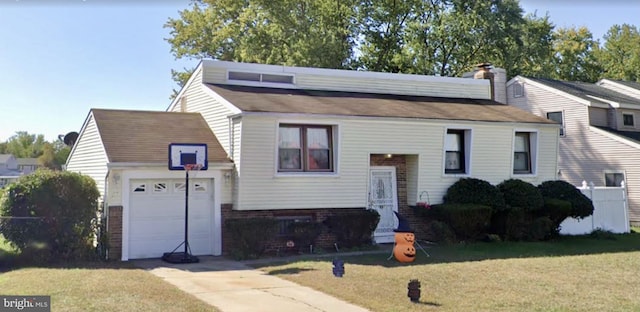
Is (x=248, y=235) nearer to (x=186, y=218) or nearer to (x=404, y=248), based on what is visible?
(x=186, y=218)

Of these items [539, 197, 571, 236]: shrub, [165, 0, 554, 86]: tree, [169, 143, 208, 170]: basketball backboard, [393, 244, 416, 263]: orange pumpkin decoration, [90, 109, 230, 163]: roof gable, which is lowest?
[393, 244, 416, 263]: orange pumpkin decoration

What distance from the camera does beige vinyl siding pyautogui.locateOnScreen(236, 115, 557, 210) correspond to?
15141mm

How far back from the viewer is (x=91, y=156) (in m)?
16.5

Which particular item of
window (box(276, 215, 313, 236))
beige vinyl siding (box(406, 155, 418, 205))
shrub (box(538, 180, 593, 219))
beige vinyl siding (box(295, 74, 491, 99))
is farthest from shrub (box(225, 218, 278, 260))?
shrub (box(538, 180, 593, 219))

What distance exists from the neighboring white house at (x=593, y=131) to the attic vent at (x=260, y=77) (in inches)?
566

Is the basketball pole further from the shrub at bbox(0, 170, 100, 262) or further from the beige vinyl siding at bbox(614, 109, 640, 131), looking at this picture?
the beige vinyl siding at bbox(614, 109, 640, 131)

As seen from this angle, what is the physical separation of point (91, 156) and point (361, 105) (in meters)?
7.88

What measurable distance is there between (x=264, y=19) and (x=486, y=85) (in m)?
16.1

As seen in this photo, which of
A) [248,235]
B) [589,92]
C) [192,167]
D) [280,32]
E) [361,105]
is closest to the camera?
[192,167]

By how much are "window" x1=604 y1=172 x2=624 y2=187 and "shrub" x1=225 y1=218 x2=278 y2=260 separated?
56.1 ft

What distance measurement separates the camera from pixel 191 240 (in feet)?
49.5

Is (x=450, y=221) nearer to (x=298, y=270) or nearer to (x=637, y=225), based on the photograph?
(x=298, y=270)

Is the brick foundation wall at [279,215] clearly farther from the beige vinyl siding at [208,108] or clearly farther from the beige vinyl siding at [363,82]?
the beige vinyl siding at [363,82]

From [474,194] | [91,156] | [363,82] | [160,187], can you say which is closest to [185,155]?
[160,187]
